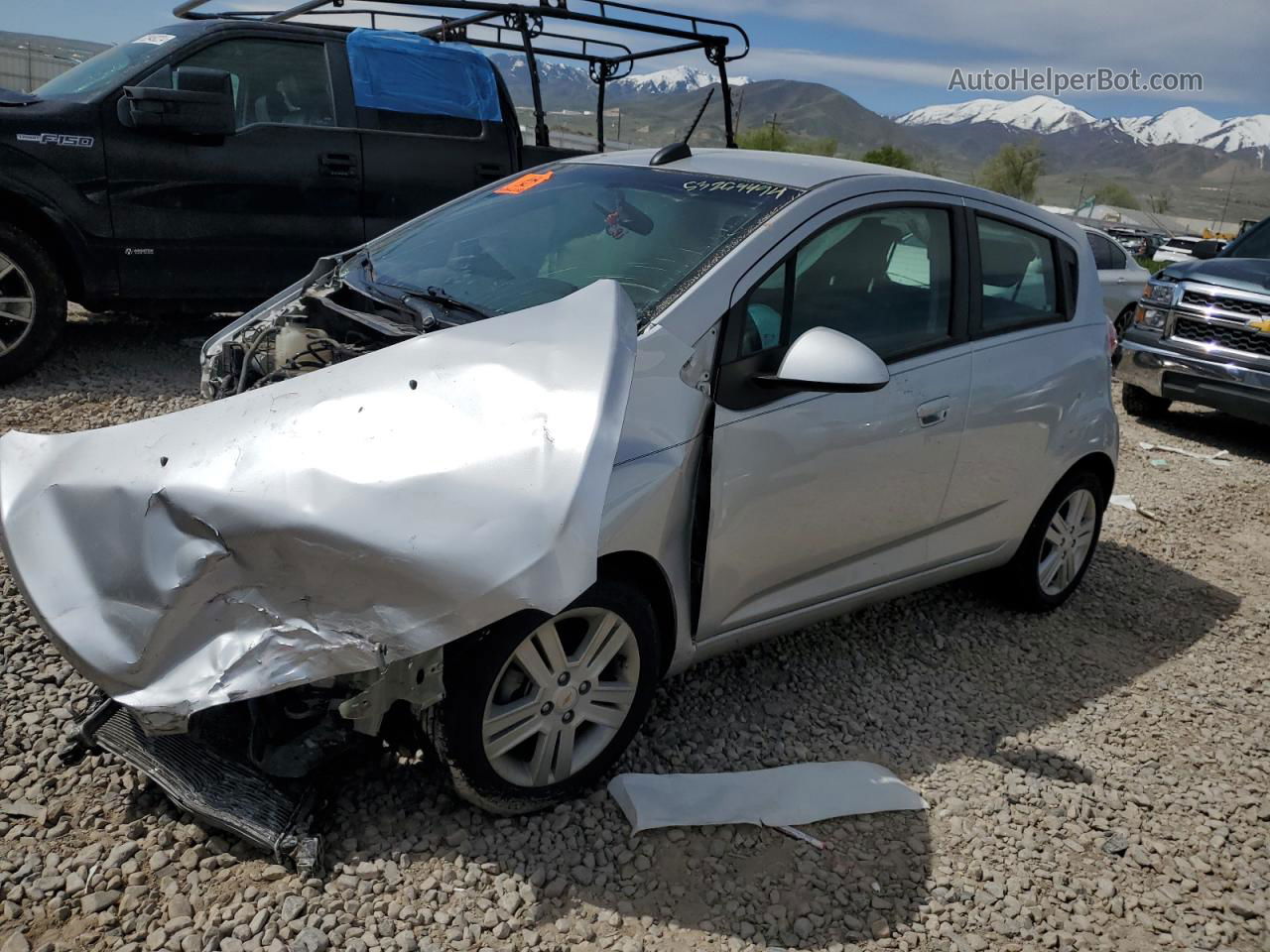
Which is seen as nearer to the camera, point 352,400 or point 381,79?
point 352,400

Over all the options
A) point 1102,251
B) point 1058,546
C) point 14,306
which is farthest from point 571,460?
point 1102,251

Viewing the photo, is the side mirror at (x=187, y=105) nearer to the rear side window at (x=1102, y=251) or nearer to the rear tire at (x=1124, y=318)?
the rear side window at (x=1102, y=251)

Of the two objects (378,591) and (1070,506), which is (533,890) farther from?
(1070,506)

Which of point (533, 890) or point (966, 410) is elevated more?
point (966, 410)

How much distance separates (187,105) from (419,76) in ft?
5.41

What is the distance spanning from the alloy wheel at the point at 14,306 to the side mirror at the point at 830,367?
462 centimetres

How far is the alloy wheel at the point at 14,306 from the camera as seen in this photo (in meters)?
5.71

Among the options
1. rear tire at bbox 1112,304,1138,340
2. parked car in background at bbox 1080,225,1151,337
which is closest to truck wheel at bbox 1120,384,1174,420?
parked car in background at bbox 1080,225,1151,337

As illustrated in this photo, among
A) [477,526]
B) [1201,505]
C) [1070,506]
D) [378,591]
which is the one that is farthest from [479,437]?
[1201,505]

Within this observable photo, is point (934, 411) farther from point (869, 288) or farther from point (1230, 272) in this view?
point (1230, 272)

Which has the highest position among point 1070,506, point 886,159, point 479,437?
point 479,437

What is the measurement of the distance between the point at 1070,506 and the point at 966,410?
3.68 ft

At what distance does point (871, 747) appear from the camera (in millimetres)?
3459

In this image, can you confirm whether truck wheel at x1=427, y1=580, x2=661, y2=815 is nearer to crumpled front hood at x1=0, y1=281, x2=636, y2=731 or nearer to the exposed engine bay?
crumpled front hood at x1=0, y1=281, x2=636, y2=731
